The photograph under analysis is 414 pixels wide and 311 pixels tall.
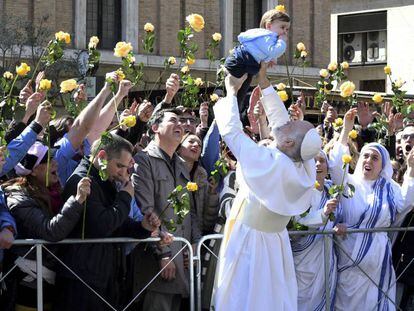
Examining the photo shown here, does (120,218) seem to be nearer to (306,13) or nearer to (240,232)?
(240,232)

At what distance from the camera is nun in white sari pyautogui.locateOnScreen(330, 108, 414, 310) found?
8750mm

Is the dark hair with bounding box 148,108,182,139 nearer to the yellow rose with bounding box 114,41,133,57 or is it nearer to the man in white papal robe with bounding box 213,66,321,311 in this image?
the yellow rose with bounding box 114,41,133,57

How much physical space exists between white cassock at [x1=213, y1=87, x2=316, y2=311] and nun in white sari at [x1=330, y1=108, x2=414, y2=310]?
178cm

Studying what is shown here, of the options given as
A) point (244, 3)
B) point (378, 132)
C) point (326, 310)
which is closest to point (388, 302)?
point (326, 310)

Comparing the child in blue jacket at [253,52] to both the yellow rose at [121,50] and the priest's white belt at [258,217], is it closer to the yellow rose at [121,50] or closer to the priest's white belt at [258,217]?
the priest's white belt at [258,217]

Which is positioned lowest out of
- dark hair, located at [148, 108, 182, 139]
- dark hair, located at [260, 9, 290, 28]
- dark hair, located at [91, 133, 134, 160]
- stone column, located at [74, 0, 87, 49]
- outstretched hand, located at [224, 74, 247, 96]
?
dark hair, located at [91, 133, 134, 160]

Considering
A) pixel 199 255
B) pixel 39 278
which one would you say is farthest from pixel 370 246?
pixel 39 278

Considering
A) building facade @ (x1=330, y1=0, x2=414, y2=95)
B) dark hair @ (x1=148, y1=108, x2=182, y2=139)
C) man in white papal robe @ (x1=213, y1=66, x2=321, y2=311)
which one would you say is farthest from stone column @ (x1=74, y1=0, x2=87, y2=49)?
man in white papal robe @ (x1=213, y1=66, x2=321, y2=311)

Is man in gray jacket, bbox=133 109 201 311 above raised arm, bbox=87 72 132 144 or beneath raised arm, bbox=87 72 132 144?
beneath

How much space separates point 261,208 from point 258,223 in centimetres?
12

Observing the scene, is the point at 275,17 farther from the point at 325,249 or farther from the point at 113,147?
the point at 325,249

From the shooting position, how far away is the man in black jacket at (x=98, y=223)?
7055 mm

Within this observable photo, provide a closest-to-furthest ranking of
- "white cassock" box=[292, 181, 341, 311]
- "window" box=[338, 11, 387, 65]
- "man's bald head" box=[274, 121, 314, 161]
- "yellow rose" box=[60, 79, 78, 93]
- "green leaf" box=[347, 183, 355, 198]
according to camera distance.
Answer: "man's bald head" box=[274, 121, 314, 161]
"yellow rose" box=[60, 79, 78, 93]
"green leaf" box=[347, 183, 355, 198]
"white cassock" box=[292, 181, 341, 311]
"window" box=[338, 11, 387, 65]

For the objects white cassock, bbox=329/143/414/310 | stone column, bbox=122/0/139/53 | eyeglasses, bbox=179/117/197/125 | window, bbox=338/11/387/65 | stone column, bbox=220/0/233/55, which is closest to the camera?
eyeglasses, bbox=179/117/197/125
